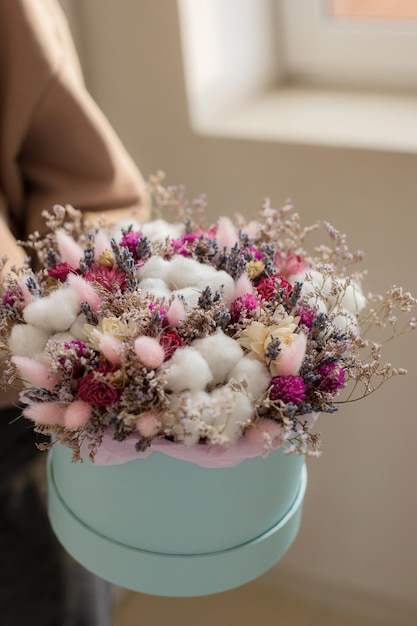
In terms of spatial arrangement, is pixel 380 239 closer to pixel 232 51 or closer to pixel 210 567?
pixel 232 51

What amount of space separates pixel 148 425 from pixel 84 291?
167 millimetres

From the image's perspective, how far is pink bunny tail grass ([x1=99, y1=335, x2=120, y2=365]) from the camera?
79cm

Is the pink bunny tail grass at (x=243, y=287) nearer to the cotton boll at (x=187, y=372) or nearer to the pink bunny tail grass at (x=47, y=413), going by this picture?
the cotton boll at (x=187, y=372)

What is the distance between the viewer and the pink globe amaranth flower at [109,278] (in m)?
0.88

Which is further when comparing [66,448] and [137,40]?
[137,40]

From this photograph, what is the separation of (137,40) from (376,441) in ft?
2.73

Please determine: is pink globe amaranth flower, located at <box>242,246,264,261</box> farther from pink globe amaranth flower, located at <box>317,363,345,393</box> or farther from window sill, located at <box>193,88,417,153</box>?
window sill, located at <box>193,88,417,153</box>

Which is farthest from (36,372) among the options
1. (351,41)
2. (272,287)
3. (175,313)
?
(351,41)

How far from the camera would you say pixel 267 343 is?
81cm

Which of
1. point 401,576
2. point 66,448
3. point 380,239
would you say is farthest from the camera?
point 401,576

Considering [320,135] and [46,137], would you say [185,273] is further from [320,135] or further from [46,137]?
[320,135]

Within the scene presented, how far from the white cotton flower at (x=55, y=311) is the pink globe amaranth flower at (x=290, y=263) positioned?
0.83ft

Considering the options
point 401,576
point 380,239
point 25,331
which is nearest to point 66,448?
point 25,331

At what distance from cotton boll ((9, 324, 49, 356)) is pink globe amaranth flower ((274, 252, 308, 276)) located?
0.29 m
